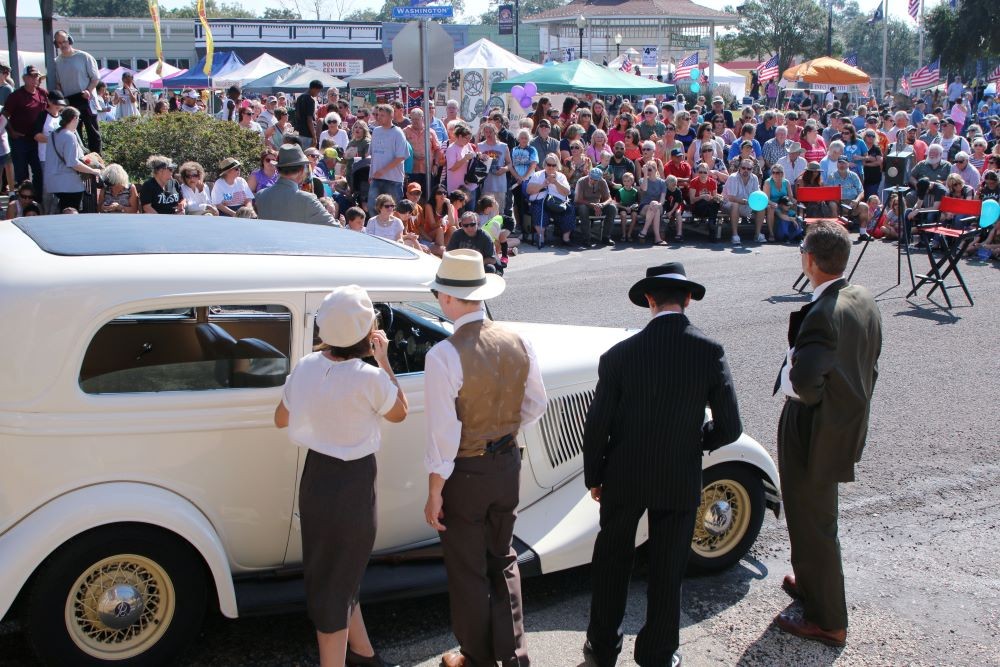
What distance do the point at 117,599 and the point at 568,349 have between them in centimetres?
250

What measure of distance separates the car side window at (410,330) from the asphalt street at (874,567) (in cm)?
122

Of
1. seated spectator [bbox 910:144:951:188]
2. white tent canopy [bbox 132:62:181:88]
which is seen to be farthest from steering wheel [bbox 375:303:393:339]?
white tent canopy [bbox 132:62:181:88]

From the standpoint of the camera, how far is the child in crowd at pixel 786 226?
15.5 m

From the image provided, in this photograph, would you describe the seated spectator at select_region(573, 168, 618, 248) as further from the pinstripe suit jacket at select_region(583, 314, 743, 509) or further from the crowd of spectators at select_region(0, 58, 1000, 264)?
the pinstripe suit jacket at select_region(583, 314, 743, 509)

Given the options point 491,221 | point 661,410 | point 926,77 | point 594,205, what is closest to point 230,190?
point 491,221

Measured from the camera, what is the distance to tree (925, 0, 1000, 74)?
53.1 m

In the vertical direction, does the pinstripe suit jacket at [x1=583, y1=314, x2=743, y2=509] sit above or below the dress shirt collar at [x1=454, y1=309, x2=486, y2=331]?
below

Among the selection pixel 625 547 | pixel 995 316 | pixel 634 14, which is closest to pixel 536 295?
pixel 995 316

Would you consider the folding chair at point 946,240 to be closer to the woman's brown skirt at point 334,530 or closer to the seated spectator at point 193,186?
the seated spectator at point 193,186

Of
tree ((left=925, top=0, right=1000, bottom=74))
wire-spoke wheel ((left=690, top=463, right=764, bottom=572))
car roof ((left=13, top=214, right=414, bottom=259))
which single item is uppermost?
tree ((left=925, top=0, right=1000, bottom=74))

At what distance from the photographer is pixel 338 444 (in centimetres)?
364

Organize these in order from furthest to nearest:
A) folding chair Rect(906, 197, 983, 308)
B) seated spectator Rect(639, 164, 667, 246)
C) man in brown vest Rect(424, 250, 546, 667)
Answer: seated spectator Rect(639, 164, 667, 246)
folding chair Rect(906, 197, 983, 308)
man in brown vest Rect(424, 250, 546, 667)

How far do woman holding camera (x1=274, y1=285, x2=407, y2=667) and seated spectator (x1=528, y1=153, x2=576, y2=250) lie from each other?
11062mm

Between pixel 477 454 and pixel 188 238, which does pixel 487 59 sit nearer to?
pixel 188 238
